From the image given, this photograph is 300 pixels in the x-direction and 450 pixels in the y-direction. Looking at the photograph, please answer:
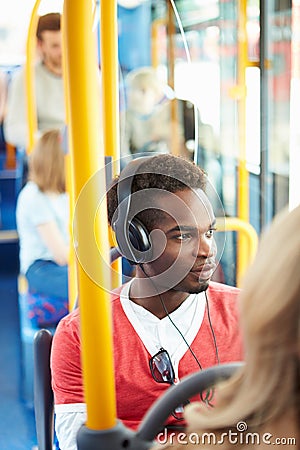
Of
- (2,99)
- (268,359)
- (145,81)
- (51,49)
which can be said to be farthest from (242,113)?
(2,99)

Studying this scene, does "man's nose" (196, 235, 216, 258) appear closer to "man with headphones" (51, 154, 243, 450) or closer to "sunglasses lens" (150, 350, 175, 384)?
"man with headphones" (51, 154, 243, 450)

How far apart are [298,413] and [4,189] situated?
3.95 meters

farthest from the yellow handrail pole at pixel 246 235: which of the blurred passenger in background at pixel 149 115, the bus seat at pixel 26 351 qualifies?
the blurred passenger in background at pixel 149 115

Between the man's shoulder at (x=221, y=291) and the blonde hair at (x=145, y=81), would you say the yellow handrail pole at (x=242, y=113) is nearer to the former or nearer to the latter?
the man's shoulder at (x=221, y=291)

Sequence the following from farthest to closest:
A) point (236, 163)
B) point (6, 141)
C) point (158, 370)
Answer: point (6, 141) → point (236, 163) → point (158, 370)

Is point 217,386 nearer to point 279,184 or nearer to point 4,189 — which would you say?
point 279,184

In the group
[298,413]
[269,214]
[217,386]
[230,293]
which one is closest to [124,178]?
[230,293]

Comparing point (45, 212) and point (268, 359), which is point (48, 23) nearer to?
point (45, 212)

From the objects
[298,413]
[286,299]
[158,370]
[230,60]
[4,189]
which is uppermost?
[230,60]

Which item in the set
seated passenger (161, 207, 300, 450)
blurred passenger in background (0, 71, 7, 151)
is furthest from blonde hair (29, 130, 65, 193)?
blurred passenger in background (0, 71, 7, 151)

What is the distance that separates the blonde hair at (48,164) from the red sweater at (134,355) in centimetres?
88

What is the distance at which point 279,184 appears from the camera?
1.94m

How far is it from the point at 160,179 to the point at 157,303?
0.18 m

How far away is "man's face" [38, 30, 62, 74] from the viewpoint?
2.17m
